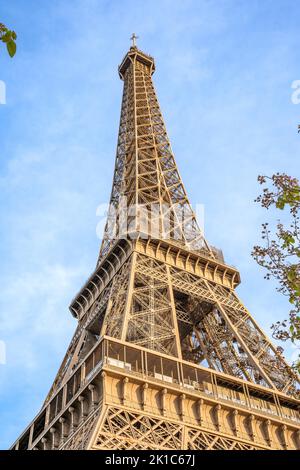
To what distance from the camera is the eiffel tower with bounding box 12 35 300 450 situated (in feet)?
75.3

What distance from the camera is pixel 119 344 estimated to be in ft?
79.9

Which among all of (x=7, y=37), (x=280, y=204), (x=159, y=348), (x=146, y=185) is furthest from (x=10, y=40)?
(x=146, y=185)

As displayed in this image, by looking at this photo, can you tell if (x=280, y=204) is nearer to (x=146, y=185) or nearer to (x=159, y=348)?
(x=159, y=348)

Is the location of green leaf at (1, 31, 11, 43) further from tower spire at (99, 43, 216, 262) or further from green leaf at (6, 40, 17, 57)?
tower spire at (99, 43, 216, 262)

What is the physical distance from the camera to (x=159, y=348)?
27.6 metres

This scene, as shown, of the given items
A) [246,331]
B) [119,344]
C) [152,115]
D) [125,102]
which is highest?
[125,102]

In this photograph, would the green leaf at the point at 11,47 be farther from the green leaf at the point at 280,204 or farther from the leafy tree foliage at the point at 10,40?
the green leaf at the point at 280,204

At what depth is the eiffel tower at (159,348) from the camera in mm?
22938

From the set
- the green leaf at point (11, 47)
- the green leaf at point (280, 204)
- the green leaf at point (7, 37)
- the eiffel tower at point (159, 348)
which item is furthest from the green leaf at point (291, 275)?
the eiffel tower at point (159, 348)

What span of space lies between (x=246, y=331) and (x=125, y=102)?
30.3 m

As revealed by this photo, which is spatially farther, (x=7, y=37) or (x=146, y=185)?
(x=146, y=185)
